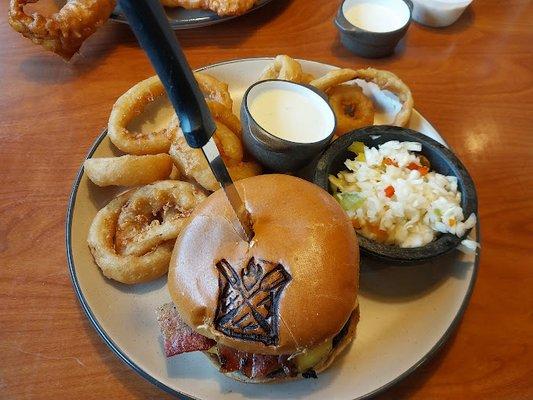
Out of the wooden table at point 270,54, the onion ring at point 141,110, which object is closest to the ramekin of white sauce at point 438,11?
the wooden table at point 270,54

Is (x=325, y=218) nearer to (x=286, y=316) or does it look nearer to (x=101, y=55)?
(x=286, y=316)

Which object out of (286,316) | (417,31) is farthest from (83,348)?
(417,31)

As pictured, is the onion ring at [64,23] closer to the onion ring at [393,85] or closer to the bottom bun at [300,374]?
the onion ring at [393,85]

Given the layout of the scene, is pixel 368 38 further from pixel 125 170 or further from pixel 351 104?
pixel 125 170

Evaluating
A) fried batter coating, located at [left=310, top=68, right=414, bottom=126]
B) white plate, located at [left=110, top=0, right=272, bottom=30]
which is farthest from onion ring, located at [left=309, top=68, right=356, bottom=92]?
white plate, located at [left=110, top=0, right=272, bottom=30]

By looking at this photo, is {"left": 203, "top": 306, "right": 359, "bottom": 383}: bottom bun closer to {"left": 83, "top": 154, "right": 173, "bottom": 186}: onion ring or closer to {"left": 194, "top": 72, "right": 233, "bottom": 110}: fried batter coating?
{"left": 83, "top": 154, "right": 173, "bottom": 186}: onion ring

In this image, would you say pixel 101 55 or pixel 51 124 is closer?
pixel 51 124
